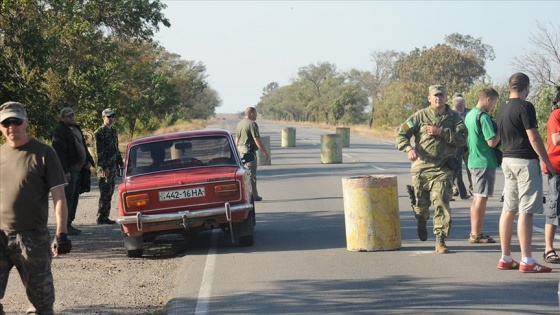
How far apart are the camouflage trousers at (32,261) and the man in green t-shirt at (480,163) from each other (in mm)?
6090

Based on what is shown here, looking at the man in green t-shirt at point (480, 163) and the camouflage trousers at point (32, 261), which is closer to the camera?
the camouflage trousers at point (32, 261)

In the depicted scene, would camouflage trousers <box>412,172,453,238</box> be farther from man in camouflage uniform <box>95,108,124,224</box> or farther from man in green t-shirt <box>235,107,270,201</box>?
man in green t-shirt <box>235,107,270,201</box>

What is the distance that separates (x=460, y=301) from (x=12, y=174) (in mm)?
3876

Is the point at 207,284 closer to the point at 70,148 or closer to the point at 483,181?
the point at 483,181

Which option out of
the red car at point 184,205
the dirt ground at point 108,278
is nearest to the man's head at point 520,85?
the red car at point 184,205

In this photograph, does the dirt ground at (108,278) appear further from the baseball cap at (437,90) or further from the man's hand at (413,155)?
the baseball cap at (437,90)

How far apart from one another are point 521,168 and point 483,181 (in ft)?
6.64

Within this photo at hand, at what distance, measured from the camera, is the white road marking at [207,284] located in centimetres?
833

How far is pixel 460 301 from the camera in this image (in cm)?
807

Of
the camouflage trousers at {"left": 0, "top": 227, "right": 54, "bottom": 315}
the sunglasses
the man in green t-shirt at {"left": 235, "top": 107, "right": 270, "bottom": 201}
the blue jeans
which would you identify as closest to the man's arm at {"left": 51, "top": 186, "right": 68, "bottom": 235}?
the camouflage trousers at {"left": 0, "top": 227, "right": 54, "bottom": 315}

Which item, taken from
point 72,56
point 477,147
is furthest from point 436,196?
point 72,56

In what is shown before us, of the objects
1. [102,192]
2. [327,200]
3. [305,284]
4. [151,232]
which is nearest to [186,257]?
[151,232]

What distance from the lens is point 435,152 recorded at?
1077cm

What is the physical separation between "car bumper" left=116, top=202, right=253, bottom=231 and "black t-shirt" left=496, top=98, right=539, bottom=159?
11.7 ft
